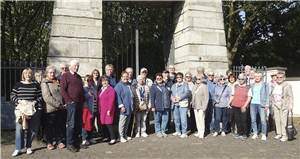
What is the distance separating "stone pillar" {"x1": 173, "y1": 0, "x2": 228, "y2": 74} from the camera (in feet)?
45.7

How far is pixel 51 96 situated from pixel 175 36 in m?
6.49

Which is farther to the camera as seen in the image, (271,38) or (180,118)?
(271,38)

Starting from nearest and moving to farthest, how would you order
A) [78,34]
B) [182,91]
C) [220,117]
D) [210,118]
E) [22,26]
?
1. [182,91]
2. [220,117]
3. [210,118]
4. [78,34]
5. [22,26]

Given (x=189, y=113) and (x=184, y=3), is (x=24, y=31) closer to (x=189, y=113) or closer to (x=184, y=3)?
(x=184, y=3)

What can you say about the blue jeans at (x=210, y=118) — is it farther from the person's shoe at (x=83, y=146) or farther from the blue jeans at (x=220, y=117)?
the person's shoe at (x=83, y=146)

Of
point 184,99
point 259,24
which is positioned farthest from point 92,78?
point 259,24

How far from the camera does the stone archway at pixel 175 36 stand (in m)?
12.4

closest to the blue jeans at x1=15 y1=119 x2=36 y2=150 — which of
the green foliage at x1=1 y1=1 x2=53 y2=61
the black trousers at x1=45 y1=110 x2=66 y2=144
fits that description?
the black trousers at x1=45 y1=110 x2=66 y2=144

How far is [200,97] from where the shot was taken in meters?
11.3

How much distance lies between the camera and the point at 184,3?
46.8 feet

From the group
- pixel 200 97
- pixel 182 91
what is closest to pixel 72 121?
pixel 182 91

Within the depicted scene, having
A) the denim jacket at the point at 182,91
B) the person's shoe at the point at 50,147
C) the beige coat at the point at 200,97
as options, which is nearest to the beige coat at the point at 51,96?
the person's shoe at the point at 50,147

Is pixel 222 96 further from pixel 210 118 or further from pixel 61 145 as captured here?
pixel 61 145

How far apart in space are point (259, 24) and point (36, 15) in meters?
15.8
